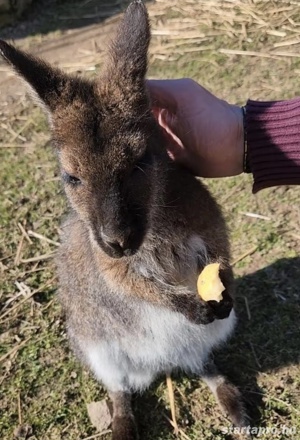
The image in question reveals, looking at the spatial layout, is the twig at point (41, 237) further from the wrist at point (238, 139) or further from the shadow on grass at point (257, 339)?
the wrist at point (238, 139)

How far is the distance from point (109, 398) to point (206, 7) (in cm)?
313

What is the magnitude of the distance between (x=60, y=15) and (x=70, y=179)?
11.7 ft

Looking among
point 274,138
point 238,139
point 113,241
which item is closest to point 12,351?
point 113,241

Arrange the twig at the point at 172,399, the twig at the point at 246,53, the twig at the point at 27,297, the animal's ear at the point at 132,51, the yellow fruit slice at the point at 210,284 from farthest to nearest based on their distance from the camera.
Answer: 1. the twig at the point at 246,53
2. the twig at the point at 27,297
3. the twig at the point at 172,399
4. the yellow fruit slice at the point at 210,284
5. the animal's ear at the point at 132,51

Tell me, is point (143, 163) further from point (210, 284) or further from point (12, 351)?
point (12, 351)

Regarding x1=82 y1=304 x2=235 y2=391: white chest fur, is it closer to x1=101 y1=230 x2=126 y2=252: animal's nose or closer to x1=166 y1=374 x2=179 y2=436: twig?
x1=166 y1=374 x2=179 y2=436: twig

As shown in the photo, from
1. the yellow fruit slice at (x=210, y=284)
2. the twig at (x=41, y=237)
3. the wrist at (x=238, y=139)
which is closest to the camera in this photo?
the yellow fruit slice at (x=210, y=284)

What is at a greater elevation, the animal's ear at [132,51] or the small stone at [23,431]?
the animal's ear at [132,51]

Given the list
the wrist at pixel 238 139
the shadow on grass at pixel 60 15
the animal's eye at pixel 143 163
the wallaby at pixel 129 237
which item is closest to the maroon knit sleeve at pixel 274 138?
the wrist at pixel 238 139

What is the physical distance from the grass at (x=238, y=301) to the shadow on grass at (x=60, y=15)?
1.04 m

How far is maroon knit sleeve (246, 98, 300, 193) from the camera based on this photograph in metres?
2.22

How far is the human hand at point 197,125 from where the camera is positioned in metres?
2.18

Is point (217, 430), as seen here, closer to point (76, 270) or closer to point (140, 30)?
point (76, 270)

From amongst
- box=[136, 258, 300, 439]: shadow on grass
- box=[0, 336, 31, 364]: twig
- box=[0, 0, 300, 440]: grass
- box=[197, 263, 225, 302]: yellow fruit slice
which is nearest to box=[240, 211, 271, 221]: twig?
box=[0, 0, 300, 440]: grass
